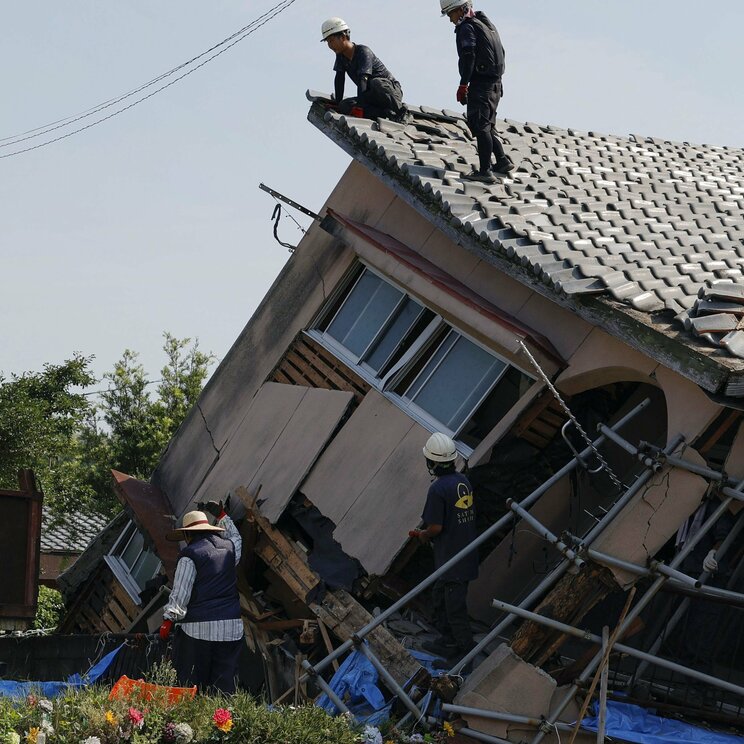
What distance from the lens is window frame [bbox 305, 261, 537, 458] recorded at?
1059 cm

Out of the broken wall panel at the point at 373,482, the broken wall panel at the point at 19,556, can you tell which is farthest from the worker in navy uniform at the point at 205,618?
the broken wall panel at the point at 19,556

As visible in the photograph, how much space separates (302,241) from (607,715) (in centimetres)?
657

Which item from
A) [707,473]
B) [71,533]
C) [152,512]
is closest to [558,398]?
[707,473]

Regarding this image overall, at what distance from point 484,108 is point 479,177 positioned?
26.4 inches

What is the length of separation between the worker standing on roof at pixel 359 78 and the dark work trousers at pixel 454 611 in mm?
5893

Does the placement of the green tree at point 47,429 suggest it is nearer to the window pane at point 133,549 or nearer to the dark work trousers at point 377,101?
the window pane at point 133,549

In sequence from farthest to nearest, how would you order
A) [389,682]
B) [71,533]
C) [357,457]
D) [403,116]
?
[71,533], [403,116], [357,457], [389,682]

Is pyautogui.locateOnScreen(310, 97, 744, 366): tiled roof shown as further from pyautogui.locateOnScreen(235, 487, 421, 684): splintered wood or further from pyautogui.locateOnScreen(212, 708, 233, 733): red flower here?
pyautogui.locateOnScreen(212, 708, 233, 733): red flower

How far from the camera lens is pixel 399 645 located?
9273 millimetres

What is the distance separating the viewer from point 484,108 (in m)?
11.6

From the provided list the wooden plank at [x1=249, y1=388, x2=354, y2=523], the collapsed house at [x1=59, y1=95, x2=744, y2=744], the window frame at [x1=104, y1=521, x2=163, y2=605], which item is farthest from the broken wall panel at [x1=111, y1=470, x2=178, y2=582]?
the wooden plank at [x1=249, y1=388, x2=354, y2=523]

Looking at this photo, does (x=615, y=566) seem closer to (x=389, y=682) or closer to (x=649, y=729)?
(x=649, y=729)

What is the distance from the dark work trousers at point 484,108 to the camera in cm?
1162

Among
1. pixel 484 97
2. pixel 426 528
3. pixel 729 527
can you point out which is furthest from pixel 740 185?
pixel 426 528
